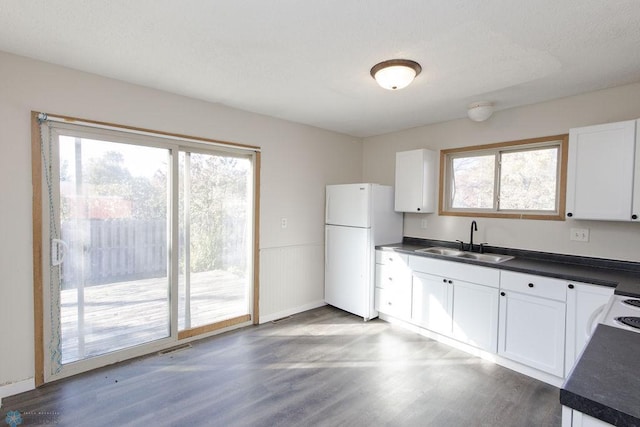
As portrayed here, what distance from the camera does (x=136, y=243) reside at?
279 cm

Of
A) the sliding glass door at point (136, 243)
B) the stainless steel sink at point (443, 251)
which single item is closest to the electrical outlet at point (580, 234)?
the stainless steel sink at point (443, 251)

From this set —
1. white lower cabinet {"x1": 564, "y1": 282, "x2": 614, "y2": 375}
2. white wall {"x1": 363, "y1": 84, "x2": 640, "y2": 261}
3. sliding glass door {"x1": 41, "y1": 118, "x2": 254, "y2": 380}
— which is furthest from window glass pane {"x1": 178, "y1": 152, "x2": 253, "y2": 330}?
white lower cabinet {"x1": 564, "y1": 282, "x2": 614, "y2": 375}

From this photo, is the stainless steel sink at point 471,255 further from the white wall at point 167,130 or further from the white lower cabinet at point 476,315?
the white wall at point 167,130

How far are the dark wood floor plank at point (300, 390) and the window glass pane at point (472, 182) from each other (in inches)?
63.5

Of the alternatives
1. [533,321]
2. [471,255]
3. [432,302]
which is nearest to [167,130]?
[432,302]

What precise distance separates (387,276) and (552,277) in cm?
161

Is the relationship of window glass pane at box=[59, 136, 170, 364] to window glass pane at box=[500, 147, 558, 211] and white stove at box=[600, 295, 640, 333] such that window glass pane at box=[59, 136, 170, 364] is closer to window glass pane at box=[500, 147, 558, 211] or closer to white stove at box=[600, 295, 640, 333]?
white stove at box=[600, 295, 640, 333]

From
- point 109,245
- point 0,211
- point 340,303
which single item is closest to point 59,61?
point 0,211

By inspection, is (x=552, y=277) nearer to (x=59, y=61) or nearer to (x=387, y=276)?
(x=387, y=276)

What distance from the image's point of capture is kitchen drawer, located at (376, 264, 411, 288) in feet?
11.2

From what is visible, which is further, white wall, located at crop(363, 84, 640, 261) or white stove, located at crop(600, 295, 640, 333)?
white wall, located at crop(363, 84, 640, 261)

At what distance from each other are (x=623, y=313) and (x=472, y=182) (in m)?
2.19

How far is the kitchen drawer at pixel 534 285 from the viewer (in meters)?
2.36

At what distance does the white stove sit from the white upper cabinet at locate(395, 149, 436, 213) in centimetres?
199
